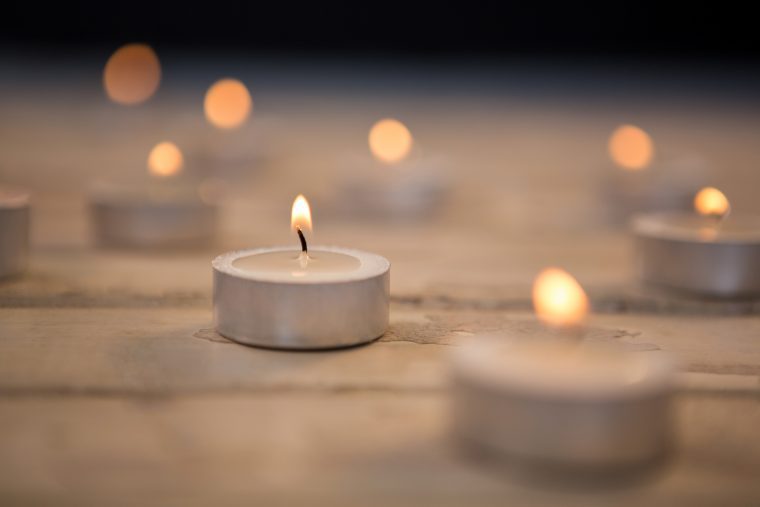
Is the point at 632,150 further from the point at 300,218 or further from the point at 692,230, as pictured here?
the point at 300,218

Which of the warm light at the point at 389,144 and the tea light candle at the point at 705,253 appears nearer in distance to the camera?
the tea light candle at the point at 705,253

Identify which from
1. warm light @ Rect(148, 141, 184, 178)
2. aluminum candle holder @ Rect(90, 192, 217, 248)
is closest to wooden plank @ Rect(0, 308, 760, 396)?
aluminum candle holder @ Rect(90, 192, 217, 248)

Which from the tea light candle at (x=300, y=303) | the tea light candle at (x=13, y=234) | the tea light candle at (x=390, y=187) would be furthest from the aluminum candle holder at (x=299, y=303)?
the tea light candle at (x=390, y=187)

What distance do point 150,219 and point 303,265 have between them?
0.51m

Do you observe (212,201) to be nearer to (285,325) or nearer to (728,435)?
(285,325)

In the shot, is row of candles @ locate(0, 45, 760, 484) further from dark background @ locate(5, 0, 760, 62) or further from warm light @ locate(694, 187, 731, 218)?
dark background @ locate(5, 0, 760, 62)

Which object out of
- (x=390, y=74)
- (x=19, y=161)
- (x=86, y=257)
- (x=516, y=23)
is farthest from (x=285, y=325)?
(x=516, y=23)

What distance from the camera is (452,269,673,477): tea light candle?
2.16ft

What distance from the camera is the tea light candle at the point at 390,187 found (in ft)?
6.02

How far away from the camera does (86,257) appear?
1.38 m

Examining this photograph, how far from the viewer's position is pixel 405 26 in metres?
6.86

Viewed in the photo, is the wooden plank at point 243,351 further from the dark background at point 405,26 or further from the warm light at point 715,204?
the dark background at point 405,26

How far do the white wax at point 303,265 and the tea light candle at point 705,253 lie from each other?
0.39 m

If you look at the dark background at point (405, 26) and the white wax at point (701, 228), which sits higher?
the dark background at point (405, 26)
